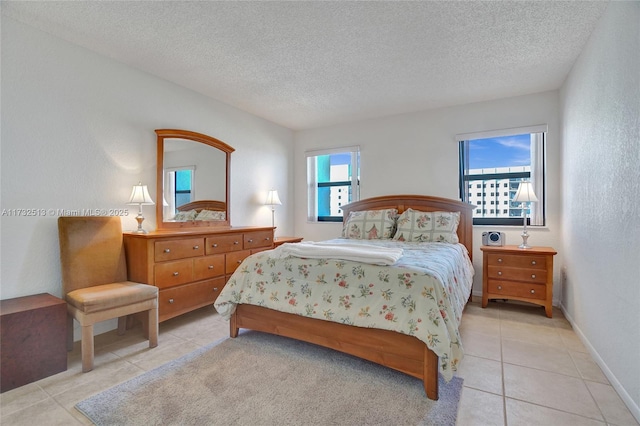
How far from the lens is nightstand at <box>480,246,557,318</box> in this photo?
3074mm

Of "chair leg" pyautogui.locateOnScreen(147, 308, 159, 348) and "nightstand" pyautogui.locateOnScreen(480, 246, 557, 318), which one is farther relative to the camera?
"nightstand" pyautogui.locateOnScreen(480, 246, 557, 318)

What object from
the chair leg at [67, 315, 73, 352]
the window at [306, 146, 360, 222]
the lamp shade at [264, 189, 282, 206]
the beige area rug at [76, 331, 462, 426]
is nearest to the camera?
the beige area rug at [76, 331, 462, 426]

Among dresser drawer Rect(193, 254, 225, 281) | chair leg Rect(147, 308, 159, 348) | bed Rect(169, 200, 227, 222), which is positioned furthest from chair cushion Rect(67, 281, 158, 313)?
bed Rect(169, 200, 227, 222)

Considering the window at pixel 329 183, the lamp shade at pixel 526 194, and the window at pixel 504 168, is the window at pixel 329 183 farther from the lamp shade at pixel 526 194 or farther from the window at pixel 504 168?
the lamp shade at pixel 526 194

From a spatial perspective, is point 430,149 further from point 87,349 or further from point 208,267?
point 87,349

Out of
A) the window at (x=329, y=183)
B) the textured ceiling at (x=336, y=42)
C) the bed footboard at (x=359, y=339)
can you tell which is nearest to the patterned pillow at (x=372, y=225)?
the window at (x=329, y=183)

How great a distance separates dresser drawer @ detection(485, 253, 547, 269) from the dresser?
2.79m

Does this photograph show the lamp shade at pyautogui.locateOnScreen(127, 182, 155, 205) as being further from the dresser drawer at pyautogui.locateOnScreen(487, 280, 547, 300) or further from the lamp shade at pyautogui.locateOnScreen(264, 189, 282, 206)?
the dresser drawer at pyautogui.locateOnScreen(487, 280, 547, 300)

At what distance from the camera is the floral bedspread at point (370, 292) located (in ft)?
5.72

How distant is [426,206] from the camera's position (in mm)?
3980

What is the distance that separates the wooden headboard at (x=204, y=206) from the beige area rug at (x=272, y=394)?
5.40ft

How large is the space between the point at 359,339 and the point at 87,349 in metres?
1.83

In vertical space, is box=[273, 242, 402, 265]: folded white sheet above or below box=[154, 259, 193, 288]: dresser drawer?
above

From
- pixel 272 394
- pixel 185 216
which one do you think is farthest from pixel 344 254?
pixel 185 216
